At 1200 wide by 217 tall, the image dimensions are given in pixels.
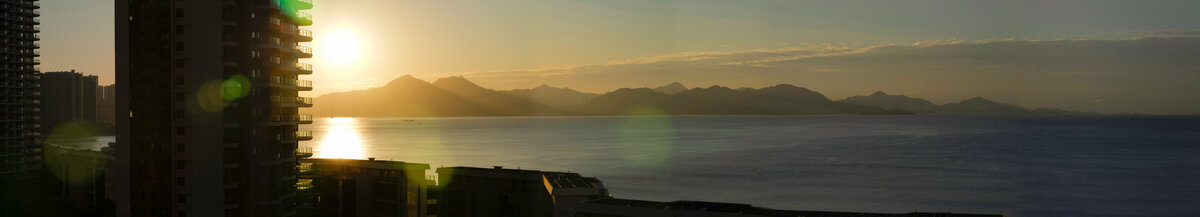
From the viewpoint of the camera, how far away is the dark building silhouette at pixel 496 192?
70.4 metres

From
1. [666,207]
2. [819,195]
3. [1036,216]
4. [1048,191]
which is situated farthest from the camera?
[1048,191]

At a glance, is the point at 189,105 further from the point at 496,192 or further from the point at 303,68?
the point at 496,192

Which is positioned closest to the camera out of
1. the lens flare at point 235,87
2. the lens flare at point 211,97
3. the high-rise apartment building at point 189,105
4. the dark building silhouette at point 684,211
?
the dark building silhouette at point 684,211

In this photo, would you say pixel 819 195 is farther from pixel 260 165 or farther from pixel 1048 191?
pixel 260 165

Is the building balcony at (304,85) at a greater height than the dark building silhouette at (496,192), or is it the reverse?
the building balcony at (304,85)

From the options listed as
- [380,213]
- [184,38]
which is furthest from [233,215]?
[380,213]

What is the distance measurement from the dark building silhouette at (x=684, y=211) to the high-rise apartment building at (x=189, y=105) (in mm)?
25010

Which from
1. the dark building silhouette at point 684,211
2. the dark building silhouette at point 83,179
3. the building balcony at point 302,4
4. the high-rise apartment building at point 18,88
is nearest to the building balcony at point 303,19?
the building balcony at point 302,4

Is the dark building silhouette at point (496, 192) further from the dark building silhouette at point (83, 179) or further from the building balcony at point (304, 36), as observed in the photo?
the dark building silhouette at point (83, 179)

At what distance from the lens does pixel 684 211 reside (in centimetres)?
4591

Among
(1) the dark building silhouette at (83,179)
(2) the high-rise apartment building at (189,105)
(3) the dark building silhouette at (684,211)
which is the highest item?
(2) the high-rise apartment building at (189,105)

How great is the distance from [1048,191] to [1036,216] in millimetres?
32771

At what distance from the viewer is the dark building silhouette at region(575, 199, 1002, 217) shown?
45.6m

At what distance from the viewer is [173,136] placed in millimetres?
55281
